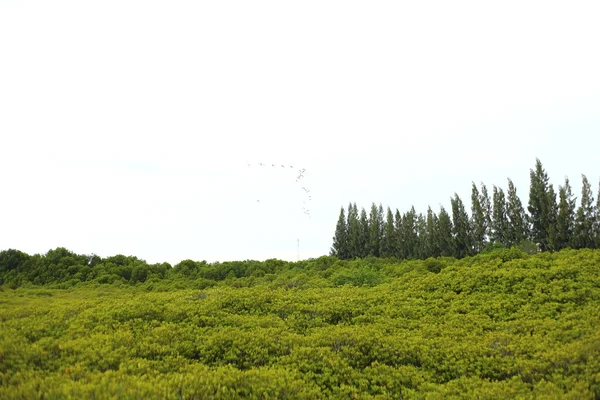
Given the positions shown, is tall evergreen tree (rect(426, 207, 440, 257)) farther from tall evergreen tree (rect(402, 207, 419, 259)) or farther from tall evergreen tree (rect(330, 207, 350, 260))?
tall evergreen tree (rect(330, 207, 350, 260))

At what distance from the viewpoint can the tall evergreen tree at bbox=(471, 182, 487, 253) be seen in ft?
147

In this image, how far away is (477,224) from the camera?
45.3 meters

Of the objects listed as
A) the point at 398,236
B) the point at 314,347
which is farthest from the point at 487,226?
the point at 314,347

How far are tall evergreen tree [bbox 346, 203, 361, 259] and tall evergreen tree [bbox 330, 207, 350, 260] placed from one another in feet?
2.27

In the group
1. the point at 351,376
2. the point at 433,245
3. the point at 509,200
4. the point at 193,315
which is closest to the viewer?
the point at 351,376

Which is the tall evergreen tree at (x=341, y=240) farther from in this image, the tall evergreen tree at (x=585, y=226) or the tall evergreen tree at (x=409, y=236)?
the tall evergreen tree at (x=585, y=226)

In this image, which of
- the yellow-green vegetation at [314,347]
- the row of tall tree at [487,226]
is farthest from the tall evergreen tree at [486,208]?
the yellow-green vegetation at [314,347]

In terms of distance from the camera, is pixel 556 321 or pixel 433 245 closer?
pixel 556 321

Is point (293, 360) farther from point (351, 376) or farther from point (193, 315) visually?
point (193, 315)

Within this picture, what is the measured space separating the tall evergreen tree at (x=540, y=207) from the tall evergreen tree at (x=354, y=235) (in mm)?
21946

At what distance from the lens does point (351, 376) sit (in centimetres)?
700

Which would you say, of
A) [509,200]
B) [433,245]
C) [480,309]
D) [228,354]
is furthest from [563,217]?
[228,354]

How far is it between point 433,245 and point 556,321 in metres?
38.8

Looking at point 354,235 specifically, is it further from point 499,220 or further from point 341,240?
point 499,220
